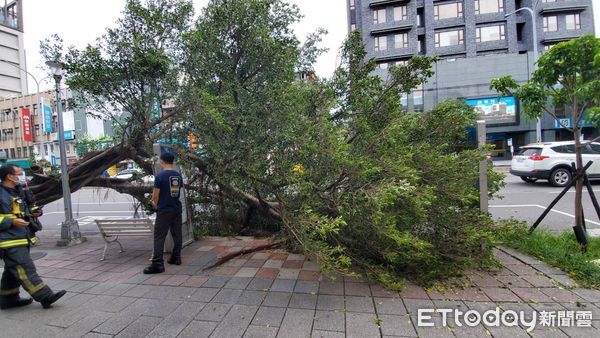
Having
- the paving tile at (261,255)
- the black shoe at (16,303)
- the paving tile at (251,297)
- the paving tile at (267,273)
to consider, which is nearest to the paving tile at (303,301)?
the paving tile at (251,297)

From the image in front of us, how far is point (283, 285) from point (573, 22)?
4225 centimetres

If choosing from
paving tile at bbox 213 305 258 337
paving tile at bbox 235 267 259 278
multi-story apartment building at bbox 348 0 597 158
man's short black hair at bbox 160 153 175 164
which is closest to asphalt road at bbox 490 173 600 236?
paving tile at bbox 235 267 259 278

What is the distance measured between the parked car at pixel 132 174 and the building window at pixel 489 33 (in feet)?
119

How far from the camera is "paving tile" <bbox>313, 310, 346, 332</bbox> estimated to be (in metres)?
2.81

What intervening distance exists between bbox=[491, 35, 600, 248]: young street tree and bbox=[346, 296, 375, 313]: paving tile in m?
3.54

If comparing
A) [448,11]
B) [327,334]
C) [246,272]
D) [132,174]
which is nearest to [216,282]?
[246,272]

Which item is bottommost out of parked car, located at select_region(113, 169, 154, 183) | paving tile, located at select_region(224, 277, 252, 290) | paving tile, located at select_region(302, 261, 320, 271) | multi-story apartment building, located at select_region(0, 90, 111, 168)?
paving tile, located at select_region(302, 261, 320, 271)

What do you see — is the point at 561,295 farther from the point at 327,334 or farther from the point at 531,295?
the point at 327,334

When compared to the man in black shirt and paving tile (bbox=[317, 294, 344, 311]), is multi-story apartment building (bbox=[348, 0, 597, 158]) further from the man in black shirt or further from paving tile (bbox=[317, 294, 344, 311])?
paving tile (bbox=[317, 294, 344, 311])

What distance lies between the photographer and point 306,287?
12.1ft

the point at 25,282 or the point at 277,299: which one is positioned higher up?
the point at 25,282

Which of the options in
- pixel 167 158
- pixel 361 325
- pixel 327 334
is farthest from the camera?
pixel 167 158

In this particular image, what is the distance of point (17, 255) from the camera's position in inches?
129

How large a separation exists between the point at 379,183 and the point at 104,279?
3881 mm
